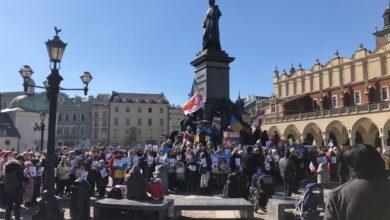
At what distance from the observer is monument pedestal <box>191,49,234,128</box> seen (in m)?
19.6

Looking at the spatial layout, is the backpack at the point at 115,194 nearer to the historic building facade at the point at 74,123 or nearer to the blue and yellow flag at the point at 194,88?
the blue and yellow flag at the point at 194,88

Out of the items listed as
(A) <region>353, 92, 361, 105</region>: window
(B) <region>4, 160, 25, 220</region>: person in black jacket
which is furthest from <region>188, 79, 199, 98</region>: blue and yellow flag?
(A) <region>353, 92, 361, 105</region>: window

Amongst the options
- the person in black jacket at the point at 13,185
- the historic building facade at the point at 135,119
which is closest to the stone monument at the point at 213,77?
the person in black jacket at the point at 13,185

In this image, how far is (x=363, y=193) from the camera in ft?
10.2

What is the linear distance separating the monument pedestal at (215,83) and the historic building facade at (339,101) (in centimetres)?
3283

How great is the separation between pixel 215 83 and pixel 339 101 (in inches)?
1832

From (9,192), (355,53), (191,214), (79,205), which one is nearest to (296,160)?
(191,214)

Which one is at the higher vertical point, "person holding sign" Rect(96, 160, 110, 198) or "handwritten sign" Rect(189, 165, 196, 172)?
"handwritten sign" Rect(189, 165, 196, 172)

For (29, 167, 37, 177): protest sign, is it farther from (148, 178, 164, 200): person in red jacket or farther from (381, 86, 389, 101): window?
(381, 86, 389, 101): window

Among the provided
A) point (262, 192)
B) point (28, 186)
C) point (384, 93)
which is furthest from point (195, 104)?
point (384, 93)

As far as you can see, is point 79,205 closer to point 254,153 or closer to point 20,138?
point 254,153

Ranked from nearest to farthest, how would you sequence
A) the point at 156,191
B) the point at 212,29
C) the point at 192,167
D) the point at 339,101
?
1. the point at 156,191
2. the point at 192,167
3. the point at 212,29
4. the point at 339,101

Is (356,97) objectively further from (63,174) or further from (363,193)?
(363,193)

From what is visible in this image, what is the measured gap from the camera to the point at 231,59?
20250mm
